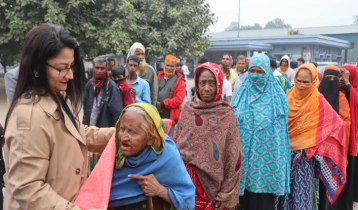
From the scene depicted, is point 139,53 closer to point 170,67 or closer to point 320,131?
point 170,67

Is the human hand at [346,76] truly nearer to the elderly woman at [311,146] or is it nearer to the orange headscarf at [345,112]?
the orange headscarf at [345,112]

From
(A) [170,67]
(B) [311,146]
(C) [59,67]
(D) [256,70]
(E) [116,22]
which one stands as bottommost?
(B) [311,146]

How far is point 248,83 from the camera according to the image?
3.58 m

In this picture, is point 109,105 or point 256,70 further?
point 109,105

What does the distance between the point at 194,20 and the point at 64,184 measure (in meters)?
15.4

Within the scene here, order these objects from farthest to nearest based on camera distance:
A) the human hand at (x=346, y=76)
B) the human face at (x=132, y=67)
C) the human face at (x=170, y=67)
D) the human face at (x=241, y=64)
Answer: the human face at (x=241, y=64) → the human face at (x=170, y=67) → the human face at (x=132, y=67) → the human hand at (x=346, y=76)

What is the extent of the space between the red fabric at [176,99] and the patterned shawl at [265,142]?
6.51ft

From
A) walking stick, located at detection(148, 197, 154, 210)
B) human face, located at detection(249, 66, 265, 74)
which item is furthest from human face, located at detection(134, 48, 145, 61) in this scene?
walking stick, located at detection(148, 197, 154, 210)

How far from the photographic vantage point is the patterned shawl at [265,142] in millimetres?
3312

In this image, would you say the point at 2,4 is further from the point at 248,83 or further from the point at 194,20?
the point at 248,83

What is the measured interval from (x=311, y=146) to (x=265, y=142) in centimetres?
71

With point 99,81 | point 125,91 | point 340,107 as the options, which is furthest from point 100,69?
point 340,107

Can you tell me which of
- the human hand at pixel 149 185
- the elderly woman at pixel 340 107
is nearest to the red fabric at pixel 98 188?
the human hand at pixel 149 185

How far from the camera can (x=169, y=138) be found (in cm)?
206
